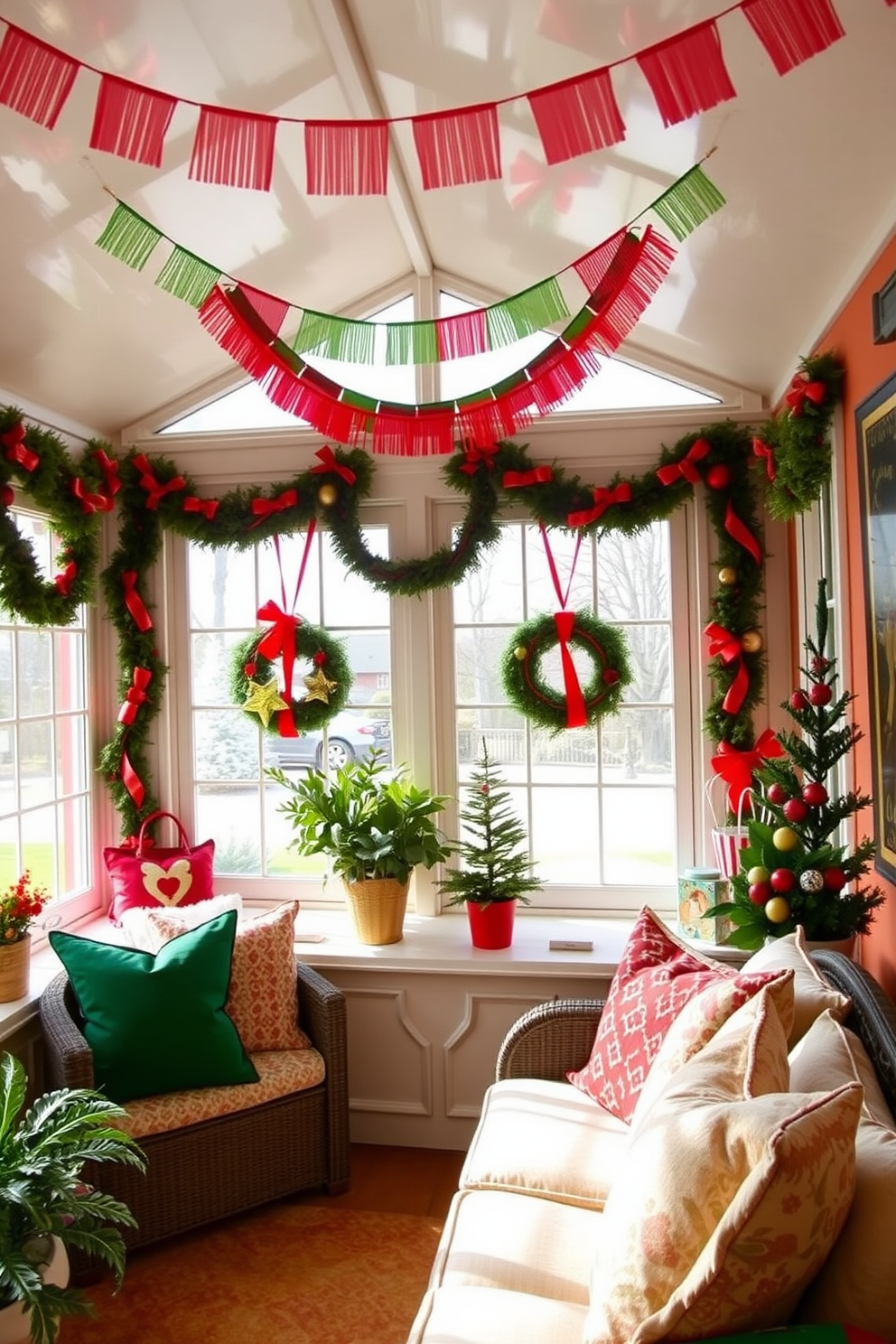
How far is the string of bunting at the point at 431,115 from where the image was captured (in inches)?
54.7

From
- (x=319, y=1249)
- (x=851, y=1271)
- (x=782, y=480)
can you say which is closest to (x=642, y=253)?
(x=782, y=480)

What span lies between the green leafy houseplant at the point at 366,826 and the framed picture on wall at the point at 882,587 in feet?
4.60

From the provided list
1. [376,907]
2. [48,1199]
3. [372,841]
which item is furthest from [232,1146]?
[372,841]

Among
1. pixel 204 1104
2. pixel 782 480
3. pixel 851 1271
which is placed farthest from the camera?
pixel 782 480

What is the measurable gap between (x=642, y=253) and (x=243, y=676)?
2.05m

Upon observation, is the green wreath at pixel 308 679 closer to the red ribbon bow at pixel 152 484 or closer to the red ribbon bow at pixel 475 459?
the red ribbon bow at pixel 152 484

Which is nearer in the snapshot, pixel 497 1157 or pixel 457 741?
pixel 497 1157

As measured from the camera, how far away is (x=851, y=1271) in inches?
47.1

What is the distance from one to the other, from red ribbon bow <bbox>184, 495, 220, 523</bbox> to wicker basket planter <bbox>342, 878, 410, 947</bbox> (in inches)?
54.7

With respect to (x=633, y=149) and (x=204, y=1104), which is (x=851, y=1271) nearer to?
(x=204, y=1104)

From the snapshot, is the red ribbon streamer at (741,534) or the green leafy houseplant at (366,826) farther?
the red ribbon streamer at (741,534)

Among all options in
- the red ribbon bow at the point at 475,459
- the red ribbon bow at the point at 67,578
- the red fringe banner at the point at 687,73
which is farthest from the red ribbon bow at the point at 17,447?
the red fringe banner at the point at 687,73

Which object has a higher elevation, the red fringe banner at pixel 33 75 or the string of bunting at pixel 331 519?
the red fringe banner at pixel 33 75

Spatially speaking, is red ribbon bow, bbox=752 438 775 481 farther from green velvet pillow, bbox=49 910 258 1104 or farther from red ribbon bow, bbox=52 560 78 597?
red ribbon bow, bbox=52 560 78 597
